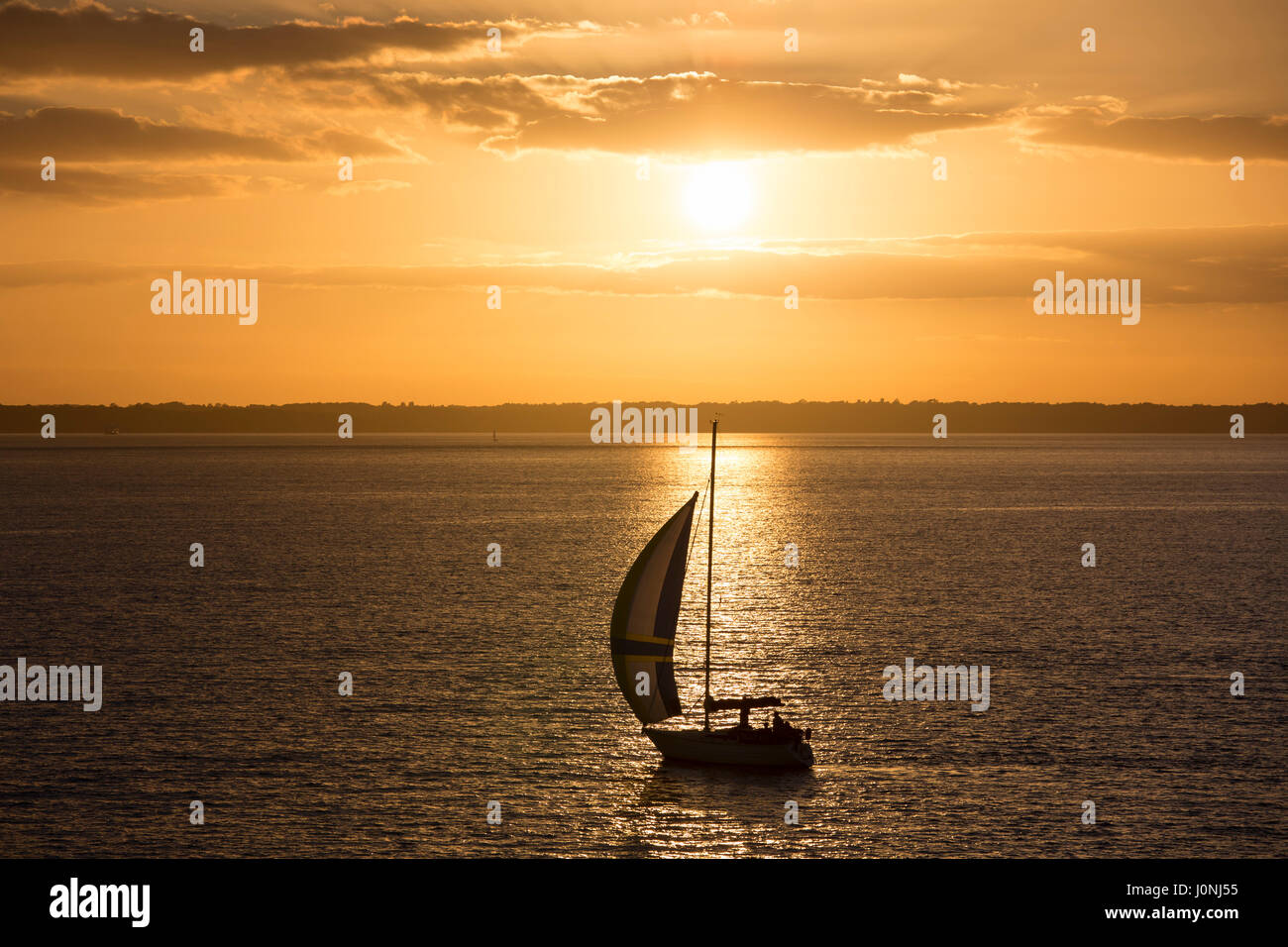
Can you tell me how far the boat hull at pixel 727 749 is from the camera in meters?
54.2

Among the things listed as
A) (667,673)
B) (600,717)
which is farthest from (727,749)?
(600,717)

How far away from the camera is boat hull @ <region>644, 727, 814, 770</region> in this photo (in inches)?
2133

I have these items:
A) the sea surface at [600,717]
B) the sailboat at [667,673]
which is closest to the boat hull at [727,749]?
the sailboat at [667,673]

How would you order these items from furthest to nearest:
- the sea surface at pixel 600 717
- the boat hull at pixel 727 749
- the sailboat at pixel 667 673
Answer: the boat hull at pixel 727 749
the sailboat at pixel 667 673
the sea surface at pixel 600 717

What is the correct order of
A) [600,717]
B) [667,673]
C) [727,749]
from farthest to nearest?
[600,717] < [667,673] < [727,749]

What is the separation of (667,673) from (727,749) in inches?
185

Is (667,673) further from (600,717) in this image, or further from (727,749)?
(600,717)

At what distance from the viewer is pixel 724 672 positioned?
76688mm

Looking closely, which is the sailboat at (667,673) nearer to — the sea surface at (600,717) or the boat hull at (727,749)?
the boat hull at (727,749)

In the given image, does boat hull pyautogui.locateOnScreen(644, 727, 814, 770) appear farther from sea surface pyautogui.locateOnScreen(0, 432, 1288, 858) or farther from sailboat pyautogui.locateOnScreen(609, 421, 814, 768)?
sea surface pyautogui.locateOnScreen(0, 432, 1288, 858)

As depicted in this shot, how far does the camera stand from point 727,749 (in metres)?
55.5

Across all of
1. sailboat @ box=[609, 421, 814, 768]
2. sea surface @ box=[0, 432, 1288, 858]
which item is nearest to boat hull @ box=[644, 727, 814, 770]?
sailboat @ box=[609, 421, 814, 768]
